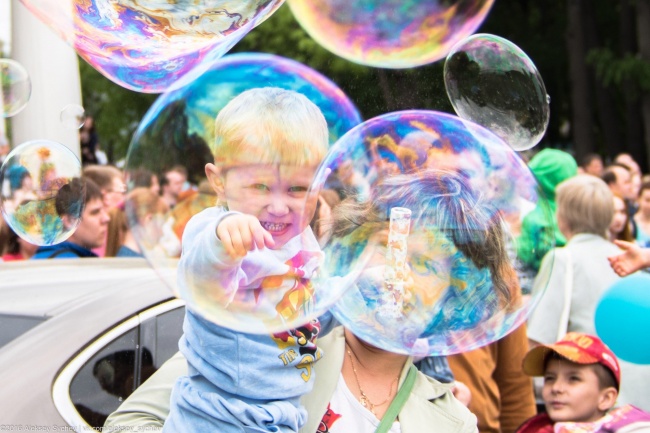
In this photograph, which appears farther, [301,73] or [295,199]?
[301,73]

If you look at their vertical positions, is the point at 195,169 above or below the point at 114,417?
above

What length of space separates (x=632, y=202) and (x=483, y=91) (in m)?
5.02

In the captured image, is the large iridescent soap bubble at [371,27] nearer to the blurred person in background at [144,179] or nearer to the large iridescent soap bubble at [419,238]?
the large iridescent soap bubble at [419,238]

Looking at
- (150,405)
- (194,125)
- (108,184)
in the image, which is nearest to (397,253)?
(194,125)

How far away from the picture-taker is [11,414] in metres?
2.69

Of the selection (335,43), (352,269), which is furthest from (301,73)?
(335,43)

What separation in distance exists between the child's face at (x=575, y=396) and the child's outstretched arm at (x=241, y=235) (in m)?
1.77

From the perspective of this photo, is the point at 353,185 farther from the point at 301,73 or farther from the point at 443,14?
the point at 443,14

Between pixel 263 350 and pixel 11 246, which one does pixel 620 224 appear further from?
pixel 263 350

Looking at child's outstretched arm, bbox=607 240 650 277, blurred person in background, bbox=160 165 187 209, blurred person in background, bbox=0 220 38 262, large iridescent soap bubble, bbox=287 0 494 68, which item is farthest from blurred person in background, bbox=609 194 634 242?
blurred person in background, bbox=160 165 187 209

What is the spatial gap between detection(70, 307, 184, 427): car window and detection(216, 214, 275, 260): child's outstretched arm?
100cm

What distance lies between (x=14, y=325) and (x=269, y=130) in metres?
1.21

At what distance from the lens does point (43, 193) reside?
400 cm

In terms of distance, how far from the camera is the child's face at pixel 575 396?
3412 mm
